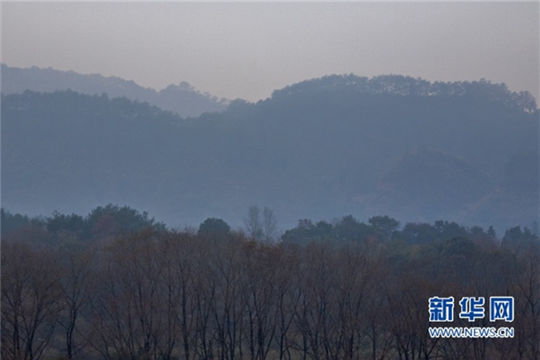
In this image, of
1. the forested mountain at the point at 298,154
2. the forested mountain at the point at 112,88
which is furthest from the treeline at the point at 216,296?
the forested mountain at the point at 112,88

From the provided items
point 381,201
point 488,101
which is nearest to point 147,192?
point 381,201

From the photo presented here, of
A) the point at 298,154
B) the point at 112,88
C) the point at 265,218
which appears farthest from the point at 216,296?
the point at 112,88

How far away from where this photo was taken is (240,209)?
63906 millimetres

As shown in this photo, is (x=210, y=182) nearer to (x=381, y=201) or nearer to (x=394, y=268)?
(x=381, y=201)

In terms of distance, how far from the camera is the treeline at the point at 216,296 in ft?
55.6

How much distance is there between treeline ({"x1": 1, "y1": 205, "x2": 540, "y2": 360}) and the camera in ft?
55.6

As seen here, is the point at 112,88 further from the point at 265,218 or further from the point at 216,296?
the point at 216,296

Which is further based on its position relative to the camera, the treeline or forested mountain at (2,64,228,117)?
forested mountain at (2,64,228,117)

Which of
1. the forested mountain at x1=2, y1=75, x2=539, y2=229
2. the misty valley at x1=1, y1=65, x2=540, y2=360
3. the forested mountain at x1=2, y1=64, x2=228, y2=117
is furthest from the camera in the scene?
the forested mountain at x1=2, y1=64, x2=228, y2=117

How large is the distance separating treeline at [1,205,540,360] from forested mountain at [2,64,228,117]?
72384 millimetres

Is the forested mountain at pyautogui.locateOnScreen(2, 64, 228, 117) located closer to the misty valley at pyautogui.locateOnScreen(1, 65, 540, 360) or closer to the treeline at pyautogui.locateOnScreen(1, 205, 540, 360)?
the misty valley at pyautogui.locateOnScreen(1, 65, 540, 360)

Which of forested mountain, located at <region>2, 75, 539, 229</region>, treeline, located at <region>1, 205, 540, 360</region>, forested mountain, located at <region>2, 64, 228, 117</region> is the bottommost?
treeline, located at <region>1, 205, 540, 360</region>

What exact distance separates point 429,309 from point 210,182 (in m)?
54.2

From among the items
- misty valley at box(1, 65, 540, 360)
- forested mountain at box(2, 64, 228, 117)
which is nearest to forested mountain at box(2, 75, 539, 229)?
misty valley at box(1, 65, 540, 360)
